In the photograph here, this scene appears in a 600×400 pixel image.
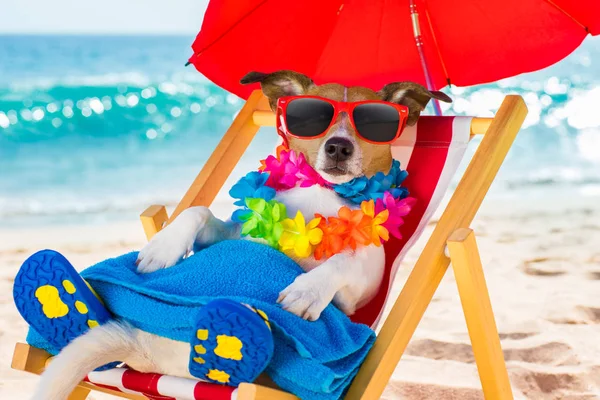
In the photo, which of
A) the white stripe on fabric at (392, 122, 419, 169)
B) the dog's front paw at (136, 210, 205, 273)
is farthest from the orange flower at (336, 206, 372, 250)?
the white stripe on fabric at (392, 122, 419, 169)

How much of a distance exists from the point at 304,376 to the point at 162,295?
40 centimetres

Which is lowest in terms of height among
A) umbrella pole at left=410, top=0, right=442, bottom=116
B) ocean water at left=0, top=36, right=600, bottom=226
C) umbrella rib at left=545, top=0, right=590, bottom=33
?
ocean water at left=0, top=36, right=600, bottom=226

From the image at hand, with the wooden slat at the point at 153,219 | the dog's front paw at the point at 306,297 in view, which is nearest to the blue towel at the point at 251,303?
the dog's front paw at the point at 306,297

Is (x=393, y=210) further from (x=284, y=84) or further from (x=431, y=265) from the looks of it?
(x=284, y=84)

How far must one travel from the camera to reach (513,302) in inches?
173

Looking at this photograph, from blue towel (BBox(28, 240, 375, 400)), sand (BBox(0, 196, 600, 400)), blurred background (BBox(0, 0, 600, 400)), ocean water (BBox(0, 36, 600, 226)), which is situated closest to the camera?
blue towel (BBox(28, 240, 375, 400))

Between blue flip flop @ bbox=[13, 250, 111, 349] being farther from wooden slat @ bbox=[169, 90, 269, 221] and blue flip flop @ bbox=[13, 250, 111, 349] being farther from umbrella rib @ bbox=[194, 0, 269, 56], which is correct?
umbrella rib @ bbox=[194, 0, 269, 56]

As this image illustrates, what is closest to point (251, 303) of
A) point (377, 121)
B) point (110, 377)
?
point (110, 377)

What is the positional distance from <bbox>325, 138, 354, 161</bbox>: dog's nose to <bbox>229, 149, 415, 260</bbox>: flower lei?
0.09 meters

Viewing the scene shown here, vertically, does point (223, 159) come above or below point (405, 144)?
below

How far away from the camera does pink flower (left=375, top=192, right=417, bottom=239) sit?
2.45 metres

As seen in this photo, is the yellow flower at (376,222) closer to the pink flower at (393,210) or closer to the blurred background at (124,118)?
the pink flower at (393,210)

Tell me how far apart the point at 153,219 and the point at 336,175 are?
0.63 meters

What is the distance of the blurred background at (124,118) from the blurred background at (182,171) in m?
0.03
